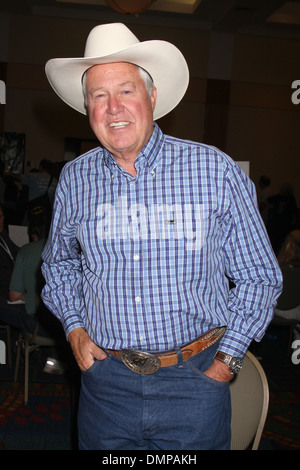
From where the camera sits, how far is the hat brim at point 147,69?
155 cm

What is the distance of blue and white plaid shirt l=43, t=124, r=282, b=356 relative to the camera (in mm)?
1487

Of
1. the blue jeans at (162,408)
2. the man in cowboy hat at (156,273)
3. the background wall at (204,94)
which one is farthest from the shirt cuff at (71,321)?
the background wall at (204,94)

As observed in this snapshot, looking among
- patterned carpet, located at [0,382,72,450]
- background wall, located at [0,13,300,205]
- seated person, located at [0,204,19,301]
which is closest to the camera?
patterned carpet, located at [0,382,72,450]

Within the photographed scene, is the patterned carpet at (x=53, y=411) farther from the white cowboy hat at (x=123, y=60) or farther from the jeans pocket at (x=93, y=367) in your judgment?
the white cowboy hat at (x=123, y=60)

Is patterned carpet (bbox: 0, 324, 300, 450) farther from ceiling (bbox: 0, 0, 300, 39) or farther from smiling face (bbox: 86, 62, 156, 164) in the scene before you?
ceiling (bbox: 0, 0, 300, 39)

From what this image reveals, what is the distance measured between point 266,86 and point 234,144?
4.88ft

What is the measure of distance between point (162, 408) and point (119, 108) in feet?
3.13

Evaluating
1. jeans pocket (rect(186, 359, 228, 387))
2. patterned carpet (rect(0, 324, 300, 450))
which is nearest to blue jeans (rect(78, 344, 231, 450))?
jeans pocket (rect(186, 359, 228, 387))

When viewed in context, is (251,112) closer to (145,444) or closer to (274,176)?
(274,176)

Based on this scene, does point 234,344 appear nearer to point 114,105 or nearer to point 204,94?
point 114,105

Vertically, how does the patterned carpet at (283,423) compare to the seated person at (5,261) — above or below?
below

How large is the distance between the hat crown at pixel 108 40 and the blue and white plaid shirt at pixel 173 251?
1.03ft

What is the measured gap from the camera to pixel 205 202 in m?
1.51

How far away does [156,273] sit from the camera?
149cm
